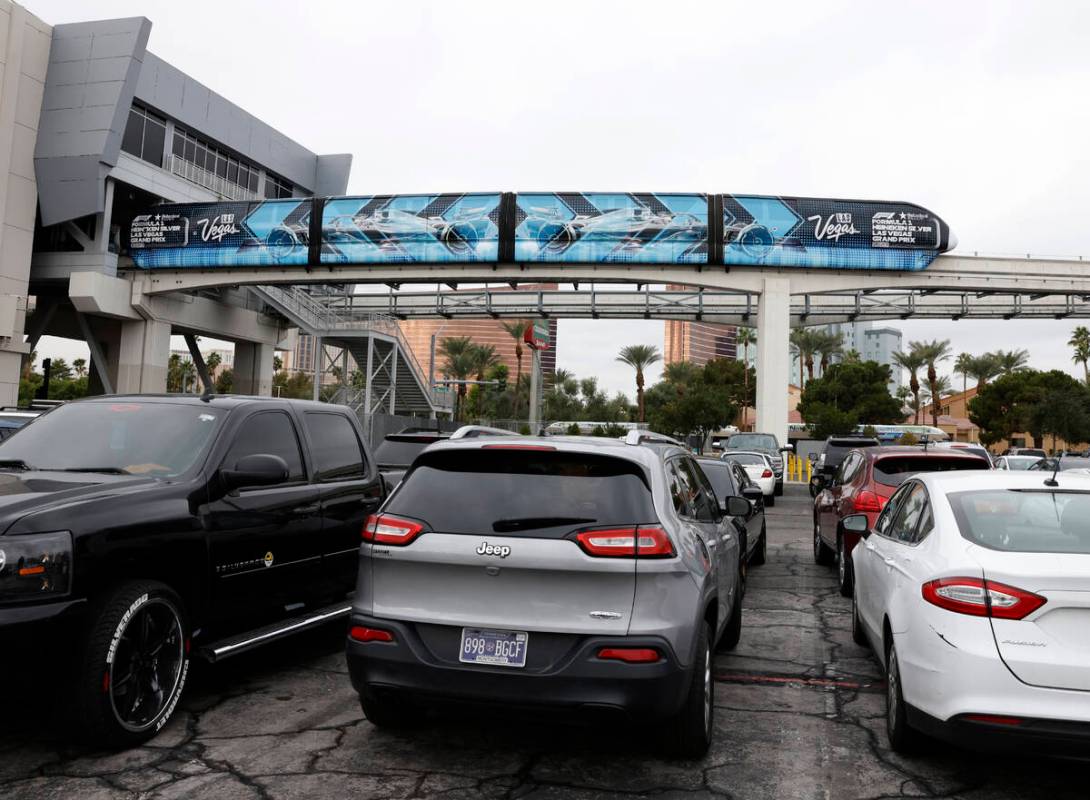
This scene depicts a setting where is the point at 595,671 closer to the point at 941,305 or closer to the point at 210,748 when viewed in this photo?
the point at 210,748

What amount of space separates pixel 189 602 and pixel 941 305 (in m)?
37.0

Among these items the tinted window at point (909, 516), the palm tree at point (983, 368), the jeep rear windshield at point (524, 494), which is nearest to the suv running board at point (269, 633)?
the jeep rear windshield at point (524, 494)

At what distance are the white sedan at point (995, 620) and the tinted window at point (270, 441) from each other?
4068 millimetres

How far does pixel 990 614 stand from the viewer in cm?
381

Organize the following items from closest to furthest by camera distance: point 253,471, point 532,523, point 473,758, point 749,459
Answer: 1. point 532,523
2. point 473,758
3. point 253,471
4. point 749,459

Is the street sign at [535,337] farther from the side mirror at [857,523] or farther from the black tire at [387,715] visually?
the black tire at [387,715]

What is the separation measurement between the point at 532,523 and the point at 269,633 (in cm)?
235

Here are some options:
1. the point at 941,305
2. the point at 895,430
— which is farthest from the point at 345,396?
the point at 895,430

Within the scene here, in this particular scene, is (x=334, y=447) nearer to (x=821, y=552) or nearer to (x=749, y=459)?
(x=821, y=552)

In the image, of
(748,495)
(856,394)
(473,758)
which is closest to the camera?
(473,758)

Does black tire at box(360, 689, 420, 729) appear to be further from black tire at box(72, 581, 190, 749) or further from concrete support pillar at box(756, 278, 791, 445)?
concrete support pillar at box(756, 278, 791, 445)

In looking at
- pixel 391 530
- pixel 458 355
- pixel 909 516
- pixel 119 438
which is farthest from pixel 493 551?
pixel 458 355

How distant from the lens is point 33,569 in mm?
3895

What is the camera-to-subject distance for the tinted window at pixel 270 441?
5617 mm
